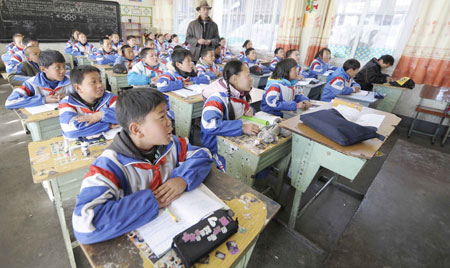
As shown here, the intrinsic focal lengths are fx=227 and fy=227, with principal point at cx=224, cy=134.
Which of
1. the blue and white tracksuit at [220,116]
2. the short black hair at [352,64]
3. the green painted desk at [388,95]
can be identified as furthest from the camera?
the green painted desk at [388,95]

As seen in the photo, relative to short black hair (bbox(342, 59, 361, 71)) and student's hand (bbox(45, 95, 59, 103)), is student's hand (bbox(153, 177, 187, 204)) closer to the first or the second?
student's hand (bbox(45, 95, 59, 103))

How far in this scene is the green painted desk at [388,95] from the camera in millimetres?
3815

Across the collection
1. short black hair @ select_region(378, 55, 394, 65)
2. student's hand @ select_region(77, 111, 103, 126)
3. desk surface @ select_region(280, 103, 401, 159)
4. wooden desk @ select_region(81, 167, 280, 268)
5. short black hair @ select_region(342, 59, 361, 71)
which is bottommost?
wooden desk @ select_region(81, 167, 280, 268)

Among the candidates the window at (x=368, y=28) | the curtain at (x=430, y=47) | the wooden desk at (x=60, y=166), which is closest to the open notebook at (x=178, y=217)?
the wooden desk at (x=60, y=166)

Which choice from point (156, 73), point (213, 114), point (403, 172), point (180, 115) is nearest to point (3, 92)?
point (156, 73)

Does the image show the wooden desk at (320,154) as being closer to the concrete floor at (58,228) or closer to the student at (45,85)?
the concrete floor at (58,228)

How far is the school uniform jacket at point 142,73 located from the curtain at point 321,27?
3686mm

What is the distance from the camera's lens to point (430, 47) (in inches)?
159

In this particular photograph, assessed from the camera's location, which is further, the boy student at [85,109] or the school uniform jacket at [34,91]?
the school uniform jacket at [34,91]

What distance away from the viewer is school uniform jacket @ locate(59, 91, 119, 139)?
151cm

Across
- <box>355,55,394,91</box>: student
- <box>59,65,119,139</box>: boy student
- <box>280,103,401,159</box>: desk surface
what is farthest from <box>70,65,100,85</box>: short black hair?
<box>355,55,394,91</box>: student

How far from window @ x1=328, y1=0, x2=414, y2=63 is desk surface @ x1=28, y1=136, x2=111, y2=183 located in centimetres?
544

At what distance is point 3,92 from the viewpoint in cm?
482

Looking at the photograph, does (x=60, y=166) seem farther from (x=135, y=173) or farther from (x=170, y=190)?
(x=170, y=190)
